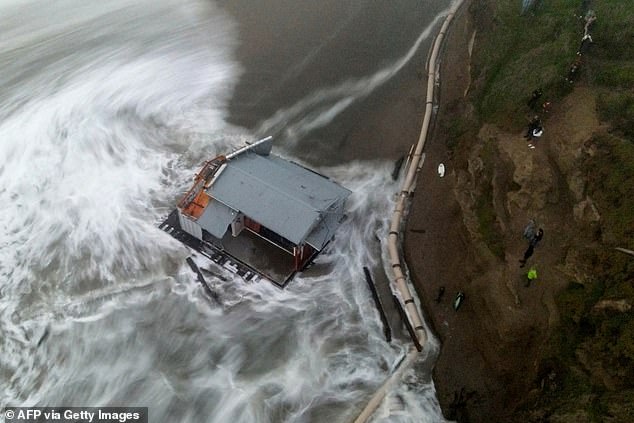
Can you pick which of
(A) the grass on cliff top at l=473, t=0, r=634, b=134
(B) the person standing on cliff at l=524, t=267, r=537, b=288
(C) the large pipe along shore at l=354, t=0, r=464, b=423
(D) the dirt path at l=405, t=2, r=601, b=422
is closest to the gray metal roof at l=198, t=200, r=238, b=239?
(C) the large pipe along shore at l=354, t=0, r=464, b=423

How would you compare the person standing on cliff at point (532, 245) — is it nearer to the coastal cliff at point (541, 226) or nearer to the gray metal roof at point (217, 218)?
the coastal cliff at point (541, 226)

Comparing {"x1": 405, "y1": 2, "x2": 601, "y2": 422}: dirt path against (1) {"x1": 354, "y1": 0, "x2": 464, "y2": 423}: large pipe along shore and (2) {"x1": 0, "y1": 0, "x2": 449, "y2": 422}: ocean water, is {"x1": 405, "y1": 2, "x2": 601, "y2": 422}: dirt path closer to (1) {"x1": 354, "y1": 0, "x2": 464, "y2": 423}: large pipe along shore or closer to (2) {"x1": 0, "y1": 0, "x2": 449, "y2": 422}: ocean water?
(1) {"x1": 354, "y1": 0, "x2": 464, "y2": 423}: large pipe along shore

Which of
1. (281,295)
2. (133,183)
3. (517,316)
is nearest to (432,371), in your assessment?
(517,316)

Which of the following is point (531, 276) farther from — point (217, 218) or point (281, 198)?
point (217, 218)

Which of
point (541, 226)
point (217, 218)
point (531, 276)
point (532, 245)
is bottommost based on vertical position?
point (217, 218)

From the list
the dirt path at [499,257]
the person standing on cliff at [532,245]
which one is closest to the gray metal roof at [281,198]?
the dirt path at [499,257]

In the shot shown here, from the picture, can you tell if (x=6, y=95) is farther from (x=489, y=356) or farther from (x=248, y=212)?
(x=489, y=356)

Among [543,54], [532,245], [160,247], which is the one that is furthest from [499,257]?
[160,247]
